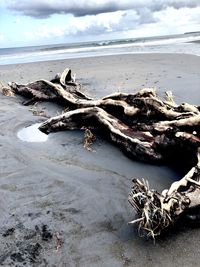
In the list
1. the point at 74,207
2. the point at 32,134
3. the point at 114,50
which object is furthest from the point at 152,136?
the point at 114,50

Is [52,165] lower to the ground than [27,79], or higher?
higher

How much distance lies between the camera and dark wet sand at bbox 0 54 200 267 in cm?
362

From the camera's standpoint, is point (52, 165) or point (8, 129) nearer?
point (52, 165)

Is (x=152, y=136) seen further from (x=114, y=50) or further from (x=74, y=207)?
(x=114, y=50)

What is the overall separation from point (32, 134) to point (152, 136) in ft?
8.86

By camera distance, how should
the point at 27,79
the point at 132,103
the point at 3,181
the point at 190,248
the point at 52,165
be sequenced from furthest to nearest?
the point at 27,79 → the point at 132,103 → the point at 52,165 → the point at 3,181 → the point at 190,248

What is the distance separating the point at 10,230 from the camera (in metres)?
4.09

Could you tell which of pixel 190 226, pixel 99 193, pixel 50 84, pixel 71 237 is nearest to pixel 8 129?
pixel 50 84

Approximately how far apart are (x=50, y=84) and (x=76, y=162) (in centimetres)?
417

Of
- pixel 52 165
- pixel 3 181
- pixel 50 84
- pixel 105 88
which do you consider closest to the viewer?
pixel 3 181

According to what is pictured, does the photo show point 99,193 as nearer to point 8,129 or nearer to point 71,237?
point 71,237

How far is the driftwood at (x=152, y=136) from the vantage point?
12.2 ft

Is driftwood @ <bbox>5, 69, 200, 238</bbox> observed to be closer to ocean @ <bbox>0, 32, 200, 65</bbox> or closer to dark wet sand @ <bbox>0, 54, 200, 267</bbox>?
dark wet sand @ <bbox>0, 54, 200, 267</bbox>

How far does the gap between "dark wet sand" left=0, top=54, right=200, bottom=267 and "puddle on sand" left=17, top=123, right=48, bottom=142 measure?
0.42ft
